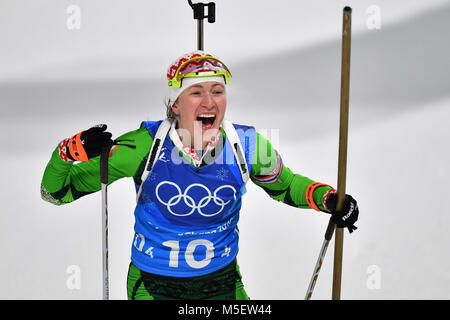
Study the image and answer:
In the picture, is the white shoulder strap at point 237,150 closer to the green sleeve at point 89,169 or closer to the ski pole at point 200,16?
A: the green sleeve at point 89,169

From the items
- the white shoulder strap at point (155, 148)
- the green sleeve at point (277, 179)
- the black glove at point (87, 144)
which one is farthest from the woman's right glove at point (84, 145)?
the green sleeve at point (277, 179)

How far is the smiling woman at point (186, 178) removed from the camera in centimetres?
186

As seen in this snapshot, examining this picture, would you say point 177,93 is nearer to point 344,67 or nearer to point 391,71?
point 344,67

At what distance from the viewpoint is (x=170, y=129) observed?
191 cm

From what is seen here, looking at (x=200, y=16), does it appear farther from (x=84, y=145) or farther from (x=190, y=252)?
(x=190, y=252)

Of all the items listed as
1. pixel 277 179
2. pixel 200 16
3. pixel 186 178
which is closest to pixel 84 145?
pixel 186 178

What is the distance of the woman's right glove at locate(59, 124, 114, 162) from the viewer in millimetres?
1798

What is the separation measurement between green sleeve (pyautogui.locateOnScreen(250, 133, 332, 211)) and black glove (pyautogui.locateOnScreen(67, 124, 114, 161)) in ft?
1.53

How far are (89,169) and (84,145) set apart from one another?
0.17 meters

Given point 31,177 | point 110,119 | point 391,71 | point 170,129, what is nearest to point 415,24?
point 391,71

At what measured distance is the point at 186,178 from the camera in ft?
6.11

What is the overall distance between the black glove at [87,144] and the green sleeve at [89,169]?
0.20 feet

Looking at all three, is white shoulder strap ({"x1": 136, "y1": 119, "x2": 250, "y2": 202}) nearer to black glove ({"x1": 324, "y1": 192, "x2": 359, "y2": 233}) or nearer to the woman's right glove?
the woman's right glove

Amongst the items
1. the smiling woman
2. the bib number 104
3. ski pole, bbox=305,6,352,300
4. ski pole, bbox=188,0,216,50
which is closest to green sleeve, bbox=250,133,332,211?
the smiling woman
